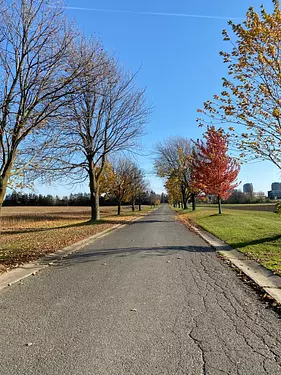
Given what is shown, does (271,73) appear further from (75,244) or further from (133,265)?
(75,244)

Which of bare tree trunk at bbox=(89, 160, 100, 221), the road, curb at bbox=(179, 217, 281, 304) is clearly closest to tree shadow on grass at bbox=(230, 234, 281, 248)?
curb at bbox=(179, 217, 281, 304)

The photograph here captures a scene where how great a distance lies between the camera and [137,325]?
425 cm

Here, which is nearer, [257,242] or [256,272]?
[256,272]

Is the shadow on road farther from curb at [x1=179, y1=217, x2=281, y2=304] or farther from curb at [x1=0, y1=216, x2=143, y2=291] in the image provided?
curb at [x1=179, y1=217, x2=281, y2=304]

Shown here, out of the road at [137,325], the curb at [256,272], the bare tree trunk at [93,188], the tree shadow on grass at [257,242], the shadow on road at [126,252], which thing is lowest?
the road at [137,325]

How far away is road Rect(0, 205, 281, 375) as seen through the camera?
3.25 metres

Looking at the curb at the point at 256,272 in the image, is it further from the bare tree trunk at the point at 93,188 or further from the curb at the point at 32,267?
the bare tree trunk at the point at 93,188

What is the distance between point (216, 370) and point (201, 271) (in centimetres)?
440

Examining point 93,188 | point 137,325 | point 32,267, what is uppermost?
point 93,188

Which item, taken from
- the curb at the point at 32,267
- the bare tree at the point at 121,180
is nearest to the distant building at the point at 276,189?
the bare tree at the point at 121,180

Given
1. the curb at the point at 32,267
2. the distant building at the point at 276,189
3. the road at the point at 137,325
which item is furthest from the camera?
the distant building at the point at 276,189

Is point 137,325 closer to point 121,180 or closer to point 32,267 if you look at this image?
point 32,267

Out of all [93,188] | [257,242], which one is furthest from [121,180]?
[257,242]

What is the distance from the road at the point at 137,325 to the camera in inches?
128
